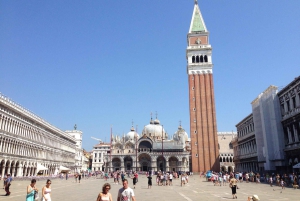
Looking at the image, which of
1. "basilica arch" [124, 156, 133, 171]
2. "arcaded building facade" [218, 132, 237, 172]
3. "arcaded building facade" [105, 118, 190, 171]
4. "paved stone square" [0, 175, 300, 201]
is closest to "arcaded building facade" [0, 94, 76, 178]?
"arcaded building facade" [105, 118, 190, 171]

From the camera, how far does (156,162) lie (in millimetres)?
73312

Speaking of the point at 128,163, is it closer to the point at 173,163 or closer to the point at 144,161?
the point at 144,161

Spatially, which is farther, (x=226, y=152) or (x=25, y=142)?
(x=226, y=152)

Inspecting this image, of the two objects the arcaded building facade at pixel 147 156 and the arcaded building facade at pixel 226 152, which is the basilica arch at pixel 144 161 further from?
the arcaded building facade at pixel 226 152

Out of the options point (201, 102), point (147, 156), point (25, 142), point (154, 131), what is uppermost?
point (201, 102)

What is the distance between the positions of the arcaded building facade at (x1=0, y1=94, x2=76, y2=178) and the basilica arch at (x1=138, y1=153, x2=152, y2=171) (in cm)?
2145

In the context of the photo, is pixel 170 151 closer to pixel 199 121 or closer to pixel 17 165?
pixel 199 121

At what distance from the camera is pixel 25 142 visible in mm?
43875

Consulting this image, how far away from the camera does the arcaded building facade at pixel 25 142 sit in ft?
120

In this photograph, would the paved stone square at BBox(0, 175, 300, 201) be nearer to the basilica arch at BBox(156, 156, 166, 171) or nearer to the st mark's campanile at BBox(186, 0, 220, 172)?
the st mark's campanile at BBox(186, 0, 220, 172)

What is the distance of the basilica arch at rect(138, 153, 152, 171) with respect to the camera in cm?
7450

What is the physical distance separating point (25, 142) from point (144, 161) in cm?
3796

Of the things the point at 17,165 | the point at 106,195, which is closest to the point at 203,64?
the point at 17,165

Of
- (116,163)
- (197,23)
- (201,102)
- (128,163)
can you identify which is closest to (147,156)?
(128,163)
